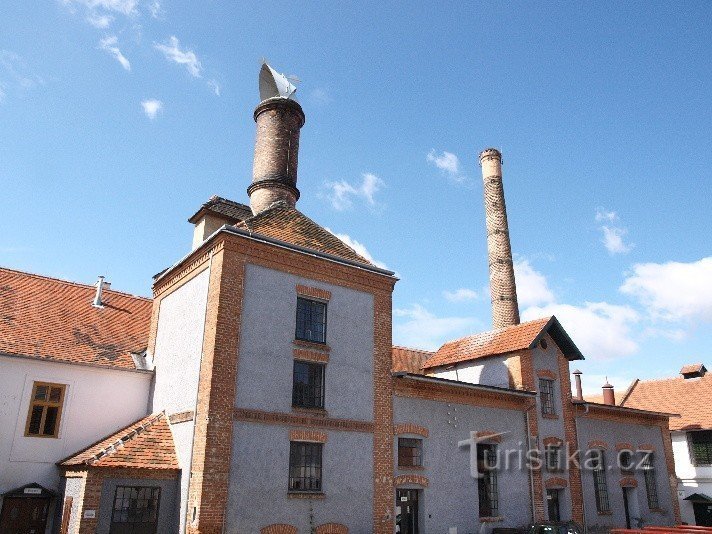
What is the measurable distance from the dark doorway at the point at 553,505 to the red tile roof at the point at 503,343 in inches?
226

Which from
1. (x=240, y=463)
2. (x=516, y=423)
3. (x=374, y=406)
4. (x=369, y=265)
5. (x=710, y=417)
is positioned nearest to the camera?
(x=240, y=463)

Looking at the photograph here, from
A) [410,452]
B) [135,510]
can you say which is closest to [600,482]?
[410,452]

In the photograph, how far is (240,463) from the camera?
14.9m

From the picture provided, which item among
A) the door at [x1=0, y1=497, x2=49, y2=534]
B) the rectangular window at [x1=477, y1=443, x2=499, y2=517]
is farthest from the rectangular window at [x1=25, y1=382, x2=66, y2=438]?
the rectangular window at [x1=477, y1=443, x2=499, y2=517]

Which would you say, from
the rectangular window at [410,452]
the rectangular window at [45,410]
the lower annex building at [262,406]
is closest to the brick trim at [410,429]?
the lower annex building at [262,406]

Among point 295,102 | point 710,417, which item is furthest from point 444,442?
point 710,417

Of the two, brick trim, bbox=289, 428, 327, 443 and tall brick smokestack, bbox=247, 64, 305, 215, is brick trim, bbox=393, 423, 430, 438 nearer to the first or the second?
brick trim, bbox=289, 428, 327, 443

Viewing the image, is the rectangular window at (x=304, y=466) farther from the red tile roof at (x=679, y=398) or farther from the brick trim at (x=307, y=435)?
the red tile roof at (x=679, y=398)

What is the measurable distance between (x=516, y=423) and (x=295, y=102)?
15.2 metres

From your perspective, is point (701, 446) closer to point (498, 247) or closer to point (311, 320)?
point (498, 247)

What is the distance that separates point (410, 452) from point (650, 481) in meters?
15.5

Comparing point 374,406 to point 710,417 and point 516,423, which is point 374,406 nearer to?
point 516,423

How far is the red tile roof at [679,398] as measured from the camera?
32.7m

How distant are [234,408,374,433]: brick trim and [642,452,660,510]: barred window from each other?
16891 mm
